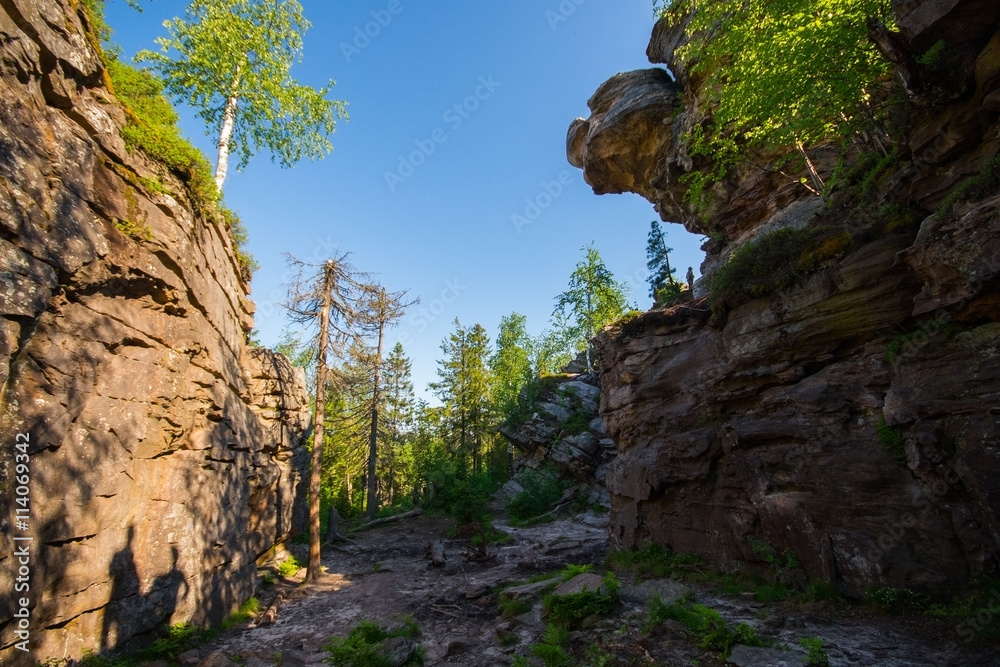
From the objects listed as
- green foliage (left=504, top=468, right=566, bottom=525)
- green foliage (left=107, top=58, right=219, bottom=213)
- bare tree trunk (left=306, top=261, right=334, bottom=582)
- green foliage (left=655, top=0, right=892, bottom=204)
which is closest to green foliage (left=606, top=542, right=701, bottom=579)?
bare tree trunk (left=306, top=261, right=334, bottom=582)

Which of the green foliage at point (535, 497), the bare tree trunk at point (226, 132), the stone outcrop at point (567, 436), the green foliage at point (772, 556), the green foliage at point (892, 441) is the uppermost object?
the bare tree trunk at point (226, 132)

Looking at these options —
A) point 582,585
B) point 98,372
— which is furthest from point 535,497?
point 98,372

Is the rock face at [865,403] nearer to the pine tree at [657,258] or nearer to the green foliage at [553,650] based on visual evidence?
the green foliage at [553,650]

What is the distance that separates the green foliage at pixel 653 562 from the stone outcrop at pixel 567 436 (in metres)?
11.8

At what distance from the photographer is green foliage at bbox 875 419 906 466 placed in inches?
280

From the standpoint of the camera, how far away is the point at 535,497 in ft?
83.4

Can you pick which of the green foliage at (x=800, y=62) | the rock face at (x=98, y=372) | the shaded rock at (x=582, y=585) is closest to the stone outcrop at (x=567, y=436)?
the shaded rock at (x=582, y=585)

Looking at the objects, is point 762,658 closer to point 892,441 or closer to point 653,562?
point 892,441

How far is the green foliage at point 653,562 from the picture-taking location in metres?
10.7

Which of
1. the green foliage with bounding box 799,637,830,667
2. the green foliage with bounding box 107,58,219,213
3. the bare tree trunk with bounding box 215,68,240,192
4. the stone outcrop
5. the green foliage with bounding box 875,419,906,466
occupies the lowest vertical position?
the green foliage with bounding box 799,637,830,667

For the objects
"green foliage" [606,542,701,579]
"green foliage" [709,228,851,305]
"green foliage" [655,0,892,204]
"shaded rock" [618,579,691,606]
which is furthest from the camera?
"green foliage" [606,542,701,579]

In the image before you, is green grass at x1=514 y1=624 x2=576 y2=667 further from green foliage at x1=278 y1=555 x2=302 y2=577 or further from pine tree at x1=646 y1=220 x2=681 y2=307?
pine tree at x1=646 y1=220 x2=681 y2=307

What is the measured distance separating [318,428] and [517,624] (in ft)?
33.4

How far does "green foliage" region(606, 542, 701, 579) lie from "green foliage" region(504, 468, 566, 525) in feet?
40.3
